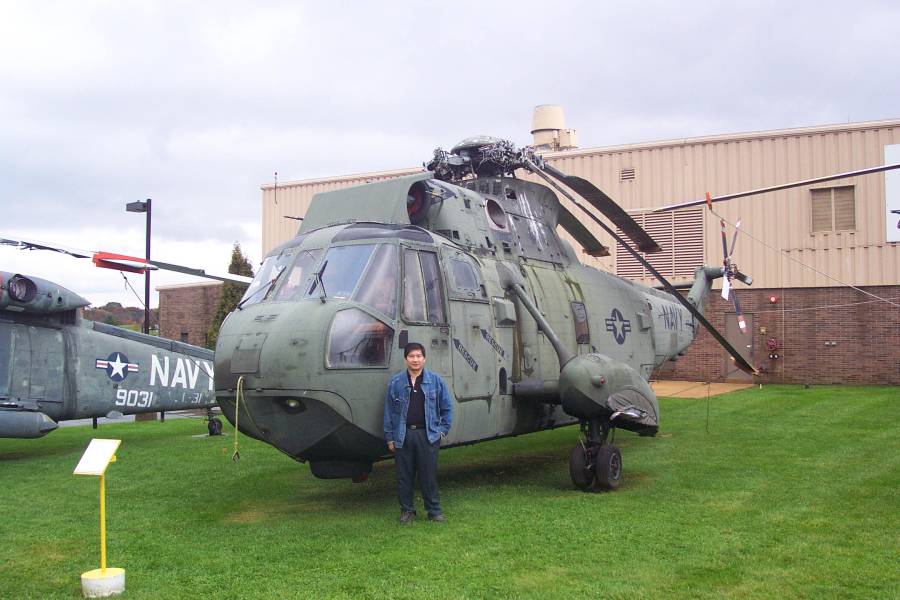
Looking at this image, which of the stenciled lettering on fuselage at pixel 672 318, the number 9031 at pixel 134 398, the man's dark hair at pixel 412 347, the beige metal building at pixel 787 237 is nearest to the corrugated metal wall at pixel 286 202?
the beige metal building at pixel 787 237

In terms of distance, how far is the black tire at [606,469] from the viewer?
9.81 meters

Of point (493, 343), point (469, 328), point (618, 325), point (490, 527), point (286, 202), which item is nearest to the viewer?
point (490, 527)

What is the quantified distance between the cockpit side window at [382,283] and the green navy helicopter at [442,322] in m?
0.01

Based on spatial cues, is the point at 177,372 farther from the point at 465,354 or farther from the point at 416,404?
the point at 416,404

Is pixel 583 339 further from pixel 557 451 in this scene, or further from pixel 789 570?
pixel 789 570

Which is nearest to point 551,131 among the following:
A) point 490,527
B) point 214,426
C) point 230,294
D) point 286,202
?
point 286,202

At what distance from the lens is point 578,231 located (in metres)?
13.7

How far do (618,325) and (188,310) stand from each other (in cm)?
2522

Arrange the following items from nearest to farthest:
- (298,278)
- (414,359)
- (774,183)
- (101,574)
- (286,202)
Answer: (101,574) < (414,359) < (298,278) < (774,183) < (286,202)

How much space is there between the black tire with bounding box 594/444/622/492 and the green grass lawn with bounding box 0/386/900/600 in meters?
0.18

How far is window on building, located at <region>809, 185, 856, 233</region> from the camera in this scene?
24.5m

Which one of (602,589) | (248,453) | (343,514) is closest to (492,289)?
(343,514)

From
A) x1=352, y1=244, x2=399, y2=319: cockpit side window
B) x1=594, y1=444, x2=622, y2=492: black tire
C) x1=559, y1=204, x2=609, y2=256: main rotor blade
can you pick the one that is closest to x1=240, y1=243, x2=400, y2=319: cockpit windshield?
x1=352, y1=244, x2=399, y2=319: cockpit side window

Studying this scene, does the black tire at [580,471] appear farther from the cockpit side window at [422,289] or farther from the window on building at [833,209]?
the window on building at [833,209]
